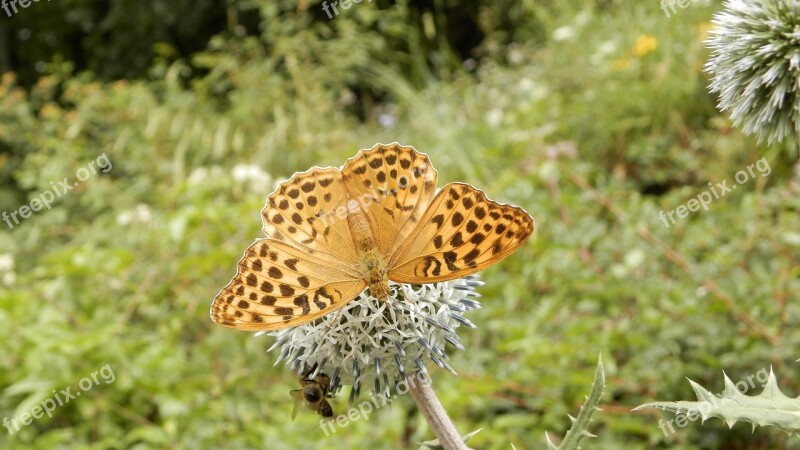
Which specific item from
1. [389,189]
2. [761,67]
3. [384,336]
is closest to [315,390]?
[384,336]

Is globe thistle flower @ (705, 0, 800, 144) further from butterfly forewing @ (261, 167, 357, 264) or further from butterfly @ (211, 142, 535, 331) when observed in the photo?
butterfly forewing @ (261, 167, 357, 264)

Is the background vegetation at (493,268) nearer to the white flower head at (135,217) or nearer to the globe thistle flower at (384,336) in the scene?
the white flower head at (135,217)

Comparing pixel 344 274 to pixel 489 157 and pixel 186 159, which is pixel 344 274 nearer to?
pixel 489 157

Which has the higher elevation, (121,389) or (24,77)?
(24,77)

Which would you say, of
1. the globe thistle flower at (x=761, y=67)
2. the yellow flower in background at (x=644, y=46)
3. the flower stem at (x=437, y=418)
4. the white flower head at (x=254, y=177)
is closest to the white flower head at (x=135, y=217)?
the white flower head at (x=254, y=177)

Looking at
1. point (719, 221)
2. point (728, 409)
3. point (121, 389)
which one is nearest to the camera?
point (728, 409)


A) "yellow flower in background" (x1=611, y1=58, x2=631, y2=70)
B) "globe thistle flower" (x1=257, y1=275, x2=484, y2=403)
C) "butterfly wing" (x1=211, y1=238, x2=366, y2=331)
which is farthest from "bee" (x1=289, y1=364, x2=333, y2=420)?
"yellow flower in background" (x1=611, y1=58, x2=631, y2=70)

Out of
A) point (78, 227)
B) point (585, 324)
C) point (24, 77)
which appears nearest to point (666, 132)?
point (585, 324)
